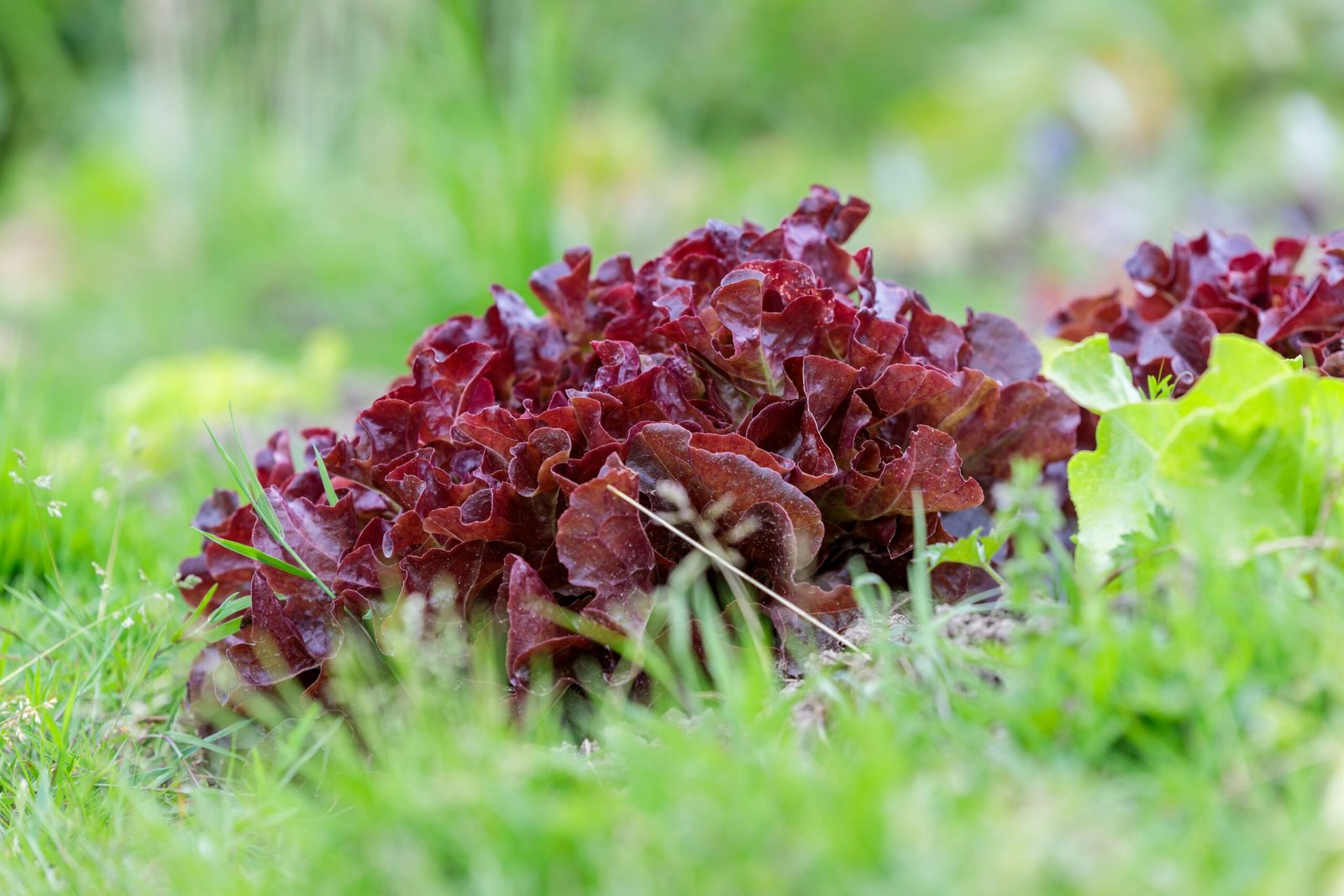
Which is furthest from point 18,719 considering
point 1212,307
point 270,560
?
point 1212,307

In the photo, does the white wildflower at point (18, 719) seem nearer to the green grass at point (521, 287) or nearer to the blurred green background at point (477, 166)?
the green grass at point (521, 287)

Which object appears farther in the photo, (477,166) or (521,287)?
(477,166)

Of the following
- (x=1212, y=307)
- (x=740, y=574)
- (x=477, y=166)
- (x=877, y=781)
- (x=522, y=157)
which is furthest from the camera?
(x=477, y=166)

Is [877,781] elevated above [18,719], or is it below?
below

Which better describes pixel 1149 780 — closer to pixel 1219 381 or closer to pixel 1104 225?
pixel 1219 381

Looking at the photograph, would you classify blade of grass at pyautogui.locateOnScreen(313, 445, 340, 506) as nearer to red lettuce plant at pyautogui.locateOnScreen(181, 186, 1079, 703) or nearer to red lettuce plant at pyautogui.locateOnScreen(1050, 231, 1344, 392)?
red lettuce plant at pyautogui.locateOnScreen(181, 186, 1079, 703)

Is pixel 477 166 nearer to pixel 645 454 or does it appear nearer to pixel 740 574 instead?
pixel 645 454
